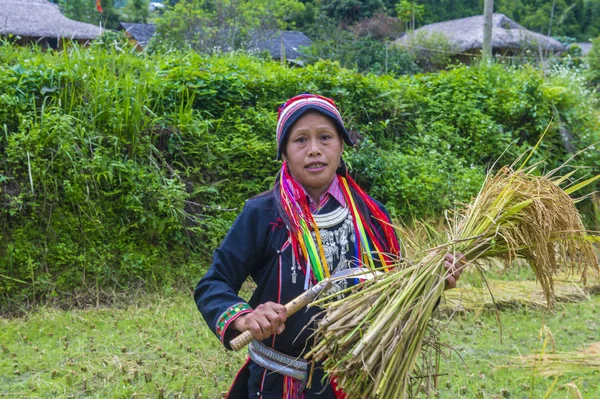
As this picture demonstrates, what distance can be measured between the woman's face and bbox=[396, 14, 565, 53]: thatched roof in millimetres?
20210

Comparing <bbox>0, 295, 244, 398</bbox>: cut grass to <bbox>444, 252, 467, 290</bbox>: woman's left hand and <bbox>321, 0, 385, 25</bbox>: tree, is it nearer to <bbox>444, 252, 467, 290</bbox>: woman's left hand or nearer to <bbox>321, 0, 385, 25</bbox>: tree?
<bbox>444, 252, 467, 290</bbox>: woman's left hand

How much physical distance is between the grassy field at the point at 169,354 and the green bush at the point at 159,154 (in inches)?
18.1

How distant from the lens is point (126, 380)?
382 cm

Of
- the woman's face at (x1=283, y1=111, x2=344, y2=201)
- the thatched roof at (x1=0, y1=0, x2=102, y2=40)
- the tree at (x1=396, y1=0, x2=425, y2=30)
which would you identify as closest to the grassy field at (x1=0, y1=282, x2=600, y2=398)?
the woman's face at (x1=283, y1=111, x2=344, y2=201)

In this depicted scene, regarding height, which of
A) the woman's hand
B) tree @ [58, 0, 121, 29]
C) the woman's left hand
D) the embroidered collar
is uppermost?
tree @ [58, 0, 121, 29]

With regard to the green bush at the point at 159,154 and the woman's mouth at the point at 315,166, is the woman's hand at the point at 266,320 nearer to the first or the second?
the woman's mouth at the point at 315,166

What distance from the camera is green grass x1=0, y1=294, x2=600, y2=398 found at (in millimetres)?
3826

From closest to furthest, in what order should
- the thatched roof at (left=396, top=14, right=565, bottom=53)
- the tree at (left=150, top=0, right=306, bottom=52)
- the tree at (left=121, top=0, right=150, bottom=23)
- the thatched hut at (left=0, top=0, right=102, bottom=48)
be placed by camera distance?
the tree at (left=150, top=0, right=306, bottom=52) < the thatched hut at (left=0, top=0, right=102, bottom=48) < the thatched roof at (left=396, top=14, right=565, bottom=53) < the tree at (left=121, top=0, right=150, bottom=23)

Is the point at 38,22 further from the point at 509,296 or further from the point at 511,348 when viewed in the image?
the point at 511,348

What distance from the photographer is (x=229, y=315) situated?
2137 mm

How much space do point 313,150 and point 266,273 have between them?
1.47 ft

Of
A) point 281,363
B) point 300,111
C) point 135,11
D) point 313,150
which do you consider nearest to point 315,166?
point 313,150

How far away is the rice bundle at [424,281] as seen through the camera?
202cm

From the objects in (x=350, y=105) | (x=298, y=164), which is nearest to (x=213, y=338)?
(x=298, y=164)
